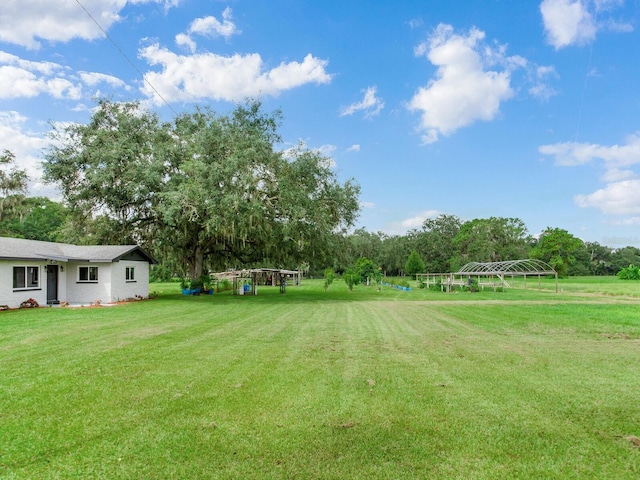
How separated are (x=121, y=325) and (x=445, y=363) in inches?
339

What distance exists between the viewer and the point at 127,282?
1880 cm

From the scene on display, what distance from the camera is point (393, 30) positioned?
1494cm

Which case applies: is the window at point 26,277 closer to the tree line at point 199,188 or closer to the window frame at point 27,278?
the window frame at point 27,278

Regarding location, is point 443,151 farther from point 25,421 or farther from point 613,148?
point 25,421

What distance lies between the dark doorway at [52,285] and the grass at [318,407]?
9.83 meters

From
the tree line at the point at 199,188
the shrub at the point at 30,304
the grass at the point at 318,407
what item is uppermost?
the tree line at the point at 199,188

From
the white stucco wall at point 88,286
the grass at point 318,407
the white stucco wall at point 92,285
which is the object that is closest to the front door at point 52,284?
the white stucco wall at point 92,285

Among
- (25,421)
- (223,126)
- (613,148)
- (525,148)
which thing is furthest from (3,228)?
(613,148)

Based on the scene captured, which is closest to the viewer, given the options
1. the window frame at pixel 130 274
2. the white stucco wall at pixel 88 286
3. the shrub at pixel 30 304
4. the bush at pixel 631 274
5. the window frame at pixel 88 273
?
the shrub at pixel 30 304

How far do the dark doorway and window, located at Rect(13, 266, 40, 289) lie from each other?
37.2 inches

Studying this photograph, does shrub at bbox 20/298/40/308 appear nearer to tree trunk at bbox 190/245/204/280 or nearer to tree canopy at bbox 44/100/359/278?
tree canopy at bbox 44/100/359/278

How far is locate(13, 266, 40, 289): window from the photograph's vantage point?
587 inches

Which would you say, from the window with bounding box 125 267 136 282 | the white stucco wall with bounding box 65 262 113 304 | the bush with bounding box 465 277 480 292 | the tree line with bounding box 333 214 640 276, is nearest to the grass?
the white stucco wall with bounding box 65 262 113 304

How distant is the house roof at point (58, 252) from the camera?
14959 millimetres
